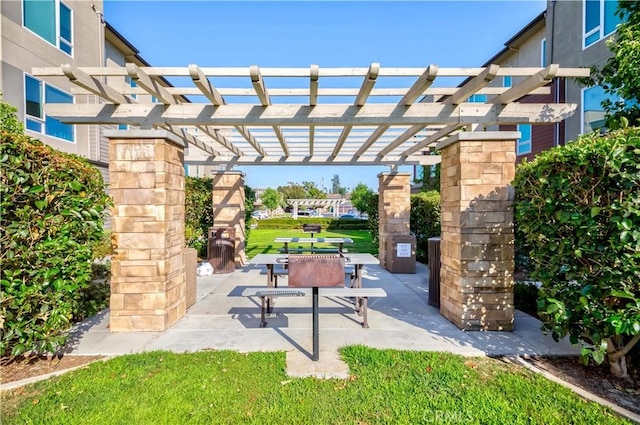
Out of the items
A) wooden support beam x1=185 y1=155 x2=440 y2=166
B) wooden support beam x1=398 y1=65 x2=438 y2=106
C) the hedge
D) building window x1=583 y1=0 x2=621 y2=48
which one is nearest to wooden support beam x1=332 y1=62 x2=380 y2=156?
wooden support beam x1=398 y1=65 x2=438 y2=106

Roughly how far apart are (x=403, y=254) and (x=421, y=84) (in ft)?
15.9

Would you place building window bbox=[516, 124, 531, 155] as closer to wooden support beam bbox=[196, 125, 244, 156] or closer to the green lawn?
the green lawn

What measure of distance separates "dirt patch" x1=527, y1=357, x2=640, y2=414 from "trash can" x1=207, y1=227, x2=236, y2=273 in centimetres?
650

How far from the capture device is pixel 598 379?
2.82 m

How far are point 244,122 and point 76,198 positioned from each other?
7.34 ft

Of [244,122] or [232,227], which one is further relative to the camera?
[232,227]

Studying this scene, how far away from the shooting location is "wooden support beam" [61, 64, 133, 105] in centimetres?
327

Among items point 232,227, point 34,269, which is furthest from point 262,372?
point 232,227

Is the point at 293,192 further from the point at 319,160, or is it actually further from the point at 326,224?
the point at 319,160

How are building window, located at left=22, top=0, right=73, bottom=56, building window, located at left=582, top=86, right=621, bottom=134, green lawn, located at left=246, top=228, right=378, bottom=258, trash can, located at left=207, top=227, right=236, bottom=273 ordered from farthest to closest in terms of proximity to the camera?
green lawn, located at left=246, top=228, right=378, bottom=258 → building window, located at left=22, top=0, right=73, bottom=56 → building window, located at left=582, top=86, right=621, bottom=134 → trash can, located at left=207, top=227, right=236, bottom=273

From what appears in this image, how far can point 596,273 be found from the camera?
2.63 meters

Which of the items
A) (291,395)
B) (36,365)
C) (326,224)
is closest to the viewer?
(291,395)

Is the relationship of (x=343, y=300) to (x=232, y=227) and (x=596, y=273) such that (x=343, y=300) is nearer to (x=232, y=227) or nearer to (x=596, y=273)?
(x=596, y=273)

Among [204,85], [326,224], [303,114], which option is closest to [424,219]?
[303,114]
